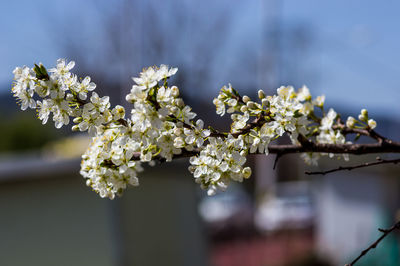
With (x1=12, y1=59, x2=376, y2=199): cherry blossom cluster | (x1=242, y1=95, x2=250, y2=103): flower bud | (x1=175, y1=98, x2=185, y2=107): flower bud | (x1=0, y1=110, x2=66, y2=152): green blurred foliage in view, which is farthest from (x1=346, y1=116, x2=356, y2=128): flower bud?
(x1=0, y1=110, x2=66, y2=152): green blurred foliage

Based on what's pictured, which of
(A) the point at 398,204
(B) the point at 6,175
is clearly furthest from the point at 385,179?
(B) the point at 6,175

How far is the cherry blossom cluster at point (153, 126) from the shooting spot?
45.8 inches

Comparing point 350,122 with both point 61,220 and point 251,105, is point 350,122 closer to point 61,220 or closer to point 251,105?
point 251,105

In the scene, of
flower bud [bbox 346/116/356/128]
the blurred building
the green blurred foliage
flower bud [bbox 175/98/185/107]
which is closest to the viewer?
flower bud [bbox 175/98/185/107]

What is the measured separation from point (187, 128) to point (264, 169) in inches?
680

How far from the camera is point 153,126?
3.78 ft

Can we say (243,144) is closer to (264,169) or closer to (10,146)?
(264,169)

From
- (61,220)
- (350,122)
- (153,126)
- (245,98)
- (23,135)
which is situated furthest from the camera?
(23,135)

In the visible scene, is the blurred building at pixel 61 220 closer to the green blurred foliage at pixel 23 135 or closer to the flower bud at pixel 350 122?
the flower bud at pixel 350 122

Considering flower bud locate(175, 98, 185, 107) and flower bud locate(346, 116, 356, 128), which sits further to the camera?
flower bud locate(346, 116, 356, 128)

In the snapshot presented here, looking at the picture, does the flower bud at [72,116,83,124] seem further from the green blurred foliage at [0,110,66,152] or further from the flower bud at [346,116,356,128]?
the green blurred foliage at [0,110,66,152]

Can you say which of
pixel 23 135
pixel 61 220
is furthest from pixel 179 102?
pixel 23 135

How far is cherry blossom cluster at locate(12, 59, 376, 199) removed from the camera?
1164 mm

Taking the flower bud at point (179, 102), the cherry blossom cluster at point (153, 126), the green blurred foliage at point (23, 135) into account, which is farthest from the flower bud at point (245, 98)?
the green blurred foliage at point (23, 135)
